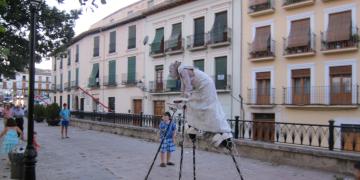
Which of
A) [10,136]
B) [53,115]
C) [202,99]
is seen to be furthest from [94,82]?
[202,99]

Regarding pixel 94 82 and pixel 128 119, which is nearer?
pixel 128 119

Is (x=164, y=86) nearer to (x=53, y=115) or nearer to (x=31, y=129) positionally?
(x=53, y=115)

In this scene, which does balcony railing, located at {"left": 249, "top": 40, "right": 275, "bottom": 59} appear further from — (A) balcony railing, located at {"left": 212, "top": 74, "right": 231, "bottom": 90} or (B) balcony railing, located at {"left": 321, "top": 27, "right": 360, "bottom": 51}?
(B) balcony railing, located at {"left": 321, "top": 27, "right": 360, "bottom": 51}

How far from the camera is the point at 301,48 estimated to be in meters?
23.6

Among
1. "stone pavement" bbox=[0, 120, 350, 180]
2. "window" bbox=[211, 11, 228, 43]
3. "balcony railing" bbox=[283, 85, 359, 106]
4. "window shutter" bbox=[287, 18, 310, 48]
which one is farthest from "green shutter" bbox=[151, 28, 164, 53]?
"stone pavement" bbox=[0, 120, 350, 180]

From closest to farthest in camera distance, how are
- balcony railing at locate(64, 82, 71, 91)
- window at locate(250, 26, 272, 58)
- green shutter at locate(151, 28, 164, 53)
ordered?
1. window at locate(250, 26, 272, 58)
2. green shutter at locate(151, 28, 164, 53)
3. balcony railing at locate(64, 82, 71, 91)

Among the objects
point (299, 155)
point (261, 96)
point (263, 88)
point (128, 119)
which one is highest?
point (263, 88)

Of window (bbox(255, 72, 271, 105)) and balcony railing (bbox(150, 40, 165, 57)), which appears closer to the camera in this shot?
window (bbox(255, 72, 271, 105))

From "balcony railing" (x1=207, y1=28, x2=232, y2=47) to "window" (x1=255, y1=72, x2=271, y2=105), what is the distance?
3028 millimetres

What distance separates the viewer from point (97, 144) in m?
18.5

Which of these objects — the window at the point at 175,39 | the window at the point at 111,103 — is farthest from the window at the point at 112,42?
the window at the point at 175,39

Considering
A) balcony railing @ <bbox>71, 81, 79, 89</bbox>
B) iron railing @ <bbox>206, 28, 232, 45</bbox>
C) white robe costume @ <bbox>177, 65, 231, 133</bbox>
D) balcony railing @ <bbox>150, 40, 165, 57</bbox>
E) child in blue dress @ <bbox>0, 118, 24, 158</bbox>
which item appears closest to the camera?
white robe costume @ <bbox>177, 65, 231, 133</bbox>

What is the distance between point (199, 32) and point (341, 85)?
35.7 feet

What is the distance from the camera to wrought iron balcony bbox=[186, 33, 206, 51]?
96.6 ft
